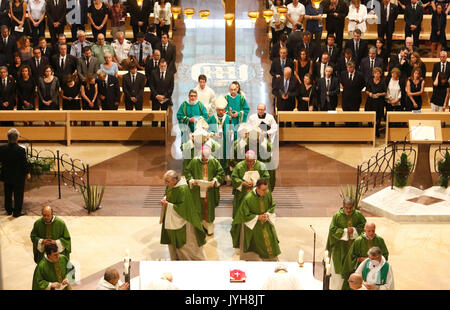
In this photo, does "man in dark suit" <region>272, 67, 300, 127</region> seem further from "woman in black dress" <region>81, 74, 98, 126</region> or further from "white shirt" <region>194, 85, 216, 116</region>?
"woman in black dress" <region>81, 74, 98, 126</region>

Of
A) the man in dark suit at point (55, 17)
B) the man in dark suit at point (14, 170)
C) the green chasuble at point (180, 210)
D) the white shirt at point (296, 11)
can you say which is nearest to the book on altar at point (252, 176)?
the green chasuble at point (180, 210)

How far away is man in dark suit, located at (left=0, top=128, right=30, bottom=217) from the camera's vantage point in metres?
13.2

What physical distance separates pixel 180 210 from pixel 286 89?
22.1 ft

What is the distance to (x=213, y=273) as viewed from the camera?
32.1ft

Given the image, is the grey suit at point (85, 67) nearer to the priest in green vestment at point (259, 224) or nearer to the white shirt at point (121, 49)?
the white shirt at point (121, 49)

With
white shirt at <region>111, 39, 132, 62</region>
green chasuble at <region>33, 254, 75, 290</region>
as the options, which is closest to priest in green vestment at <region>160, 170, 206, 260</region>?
green chasuble at <region>33, 254, 75, 290</region>

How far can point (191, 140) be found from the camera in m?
13.7

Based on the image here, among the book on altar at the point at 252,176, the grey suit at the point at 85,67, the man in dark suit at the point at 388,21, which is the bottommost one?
the book on altar at the point at 252,176

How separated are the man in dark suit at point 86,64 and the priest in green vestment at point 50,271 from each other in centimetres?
897

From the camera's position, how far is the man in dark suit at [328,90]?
17.4m

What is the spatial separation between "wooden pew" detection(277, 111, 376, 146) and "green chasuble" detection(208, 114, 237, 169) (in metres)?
2.65
